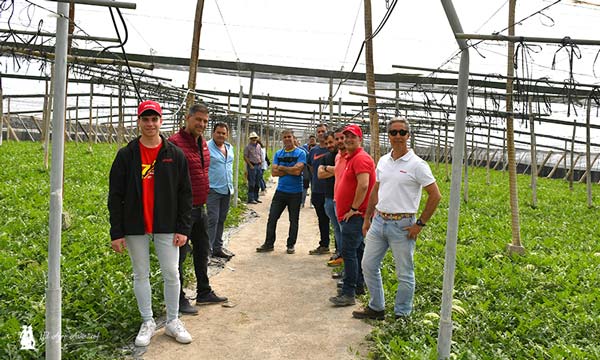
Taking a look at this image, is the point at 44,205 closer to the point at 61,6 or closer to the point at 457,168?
the point at 61,6

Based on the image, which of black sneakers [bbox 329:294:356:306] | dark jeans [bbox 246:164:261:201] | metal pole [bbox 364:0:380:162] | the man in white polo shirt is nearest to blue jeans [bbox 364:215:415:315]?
the man in white polo shirt

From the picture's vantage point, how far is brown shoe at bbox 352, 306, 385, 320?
4871 millimetres

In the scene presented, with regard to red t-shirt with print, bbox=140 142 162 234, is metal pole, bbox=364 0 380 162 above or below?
above

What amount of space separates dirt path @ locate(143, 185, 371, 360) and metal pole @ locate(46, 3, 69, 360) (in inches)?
36.5

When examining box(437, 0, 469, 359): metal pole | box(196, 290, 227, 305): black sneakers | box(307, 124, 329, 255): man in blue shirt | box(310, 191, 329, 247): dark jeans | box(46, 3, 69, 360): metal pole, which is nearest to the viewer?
box(46, 3, 69, 360): metal pole

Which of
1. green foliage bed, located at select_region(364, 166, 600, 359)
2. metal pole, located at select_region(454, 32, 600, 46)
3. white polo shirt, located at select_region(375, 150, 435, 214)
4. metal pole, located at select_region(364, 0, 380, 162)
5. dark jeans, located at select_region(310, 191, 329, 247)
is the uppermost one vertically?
metal pole, located at select_region(364, 0, 380, 162)

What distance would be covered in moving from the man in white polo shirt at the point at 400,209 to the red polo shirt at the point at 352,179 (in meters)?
0.54

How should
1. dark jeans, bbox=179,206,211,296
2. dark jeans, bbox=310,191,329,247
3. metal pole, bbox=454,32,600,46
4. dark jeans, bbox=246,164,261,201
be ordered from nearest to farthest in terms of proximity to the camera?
metal pole, bbox=454,32,600,46 < dark jeans, bbox=179,206,211,296 < dark jeans, bbox=310,191,329,247 < dark jeans, bbox=246,164,261,201

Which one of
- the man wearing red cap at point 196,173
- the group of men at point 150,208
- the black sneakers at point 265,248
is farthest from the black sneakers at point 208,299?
the black sneakers at point 265,248

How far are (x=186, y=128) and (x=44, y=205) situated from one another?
4435 millimetres

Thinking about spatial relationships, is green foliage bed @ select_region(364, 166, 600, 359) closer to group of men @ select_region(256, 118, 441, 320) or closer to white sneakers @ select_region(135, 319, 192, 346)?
group of men @ select_region(256, 118, 441, 320)

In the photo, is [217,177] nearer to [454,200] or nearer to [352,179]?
[352,179]

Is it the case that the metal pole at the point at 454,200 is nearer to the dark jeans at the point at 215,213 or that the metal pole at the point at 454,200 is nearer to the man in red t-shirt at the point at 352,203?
the man in red t-shirt at the point at 352,203

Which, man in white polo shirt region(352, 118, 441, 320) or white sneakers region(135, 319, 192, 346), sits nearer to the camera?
white sneakers region(135, 319, 192, 346)
